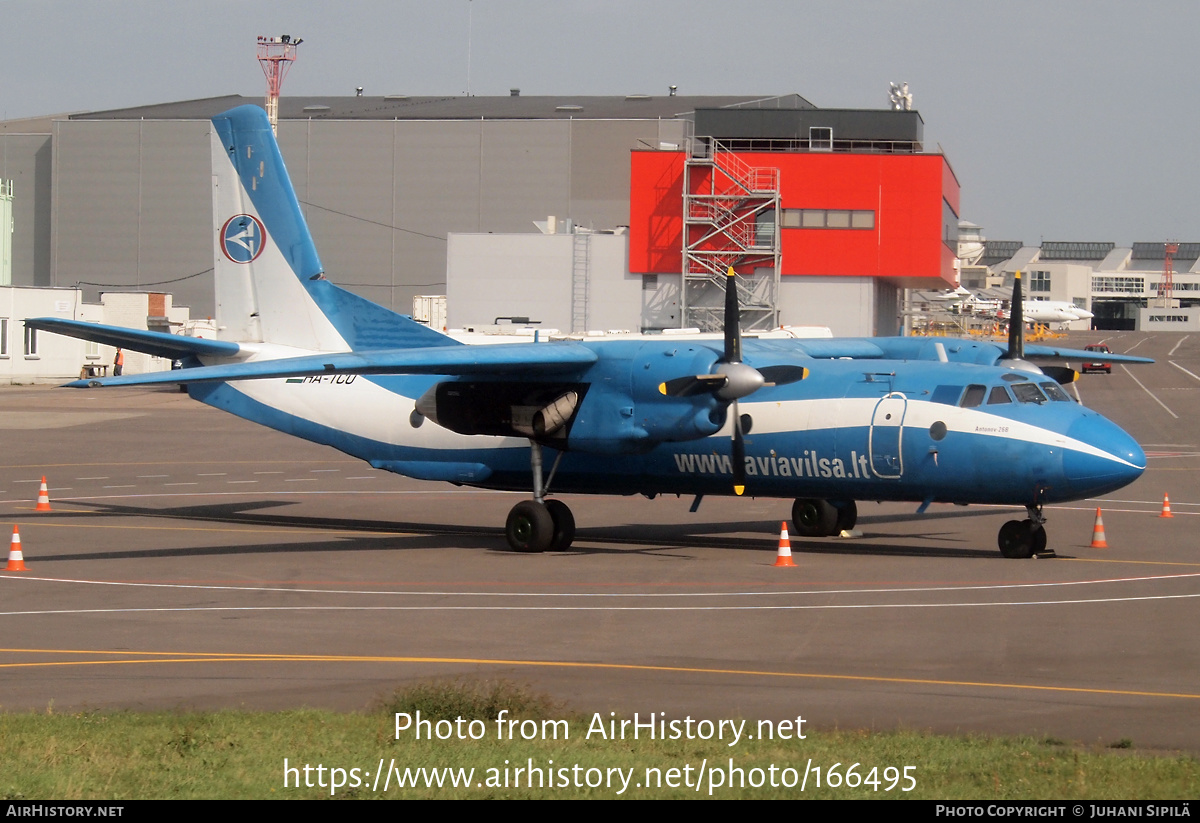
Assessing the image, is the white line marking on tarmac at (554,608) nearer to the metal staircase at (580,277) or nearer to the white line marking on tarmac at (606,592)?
the white line marking on tarmac at (606,592)

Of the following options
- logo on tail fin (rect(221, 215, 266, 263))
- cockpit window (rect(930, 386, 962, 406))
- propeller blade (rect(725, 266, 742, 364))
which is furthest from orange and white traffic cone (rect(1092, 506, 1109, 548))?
logo on tail fin (rect(221, 215, 266, 263))

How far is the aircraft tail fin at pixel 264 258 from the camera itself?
26.6 metres

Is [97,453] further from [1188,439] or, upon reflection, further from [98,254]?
[98,254]

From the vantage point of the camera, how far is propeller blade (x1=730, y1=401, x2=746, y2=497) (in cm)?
2142

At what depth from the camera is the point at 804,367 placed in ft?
72.2

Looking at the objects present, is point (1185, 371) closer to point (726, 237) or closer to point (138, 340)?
point (726, 237)

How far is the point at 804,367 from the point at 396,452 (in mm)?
7764

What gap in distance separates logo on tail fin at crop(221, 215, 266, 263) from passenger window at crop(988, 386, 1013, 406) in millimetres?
14595

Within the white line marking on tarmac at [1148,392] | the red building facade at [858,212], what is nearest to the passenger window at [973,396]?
the white line marking on tarmac at [1148,392]

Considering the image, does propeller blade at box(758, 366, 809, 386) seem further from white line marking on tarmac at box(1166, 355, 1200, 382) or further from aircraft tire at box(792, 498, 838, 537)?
white line marking on tarmac at box(1166, 355, 1200, 382)

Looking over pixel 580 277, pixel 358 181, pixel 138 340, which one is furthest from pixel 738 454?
pixel 358 181

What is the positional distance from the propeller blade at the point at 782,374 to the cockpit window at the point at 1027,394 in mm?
3246

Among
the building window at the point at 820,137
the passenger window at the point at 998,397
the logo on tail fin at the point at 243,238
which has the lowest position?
the passenger window at the point at 998,397

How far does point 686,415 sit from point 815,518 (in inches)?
180
